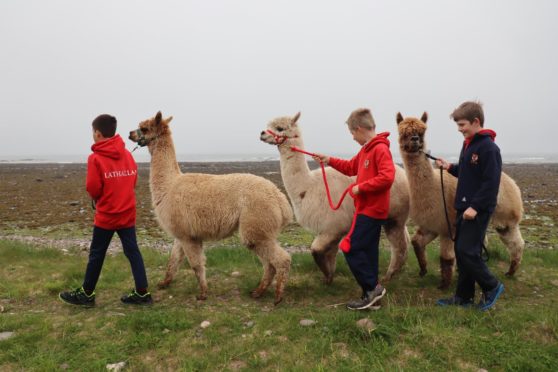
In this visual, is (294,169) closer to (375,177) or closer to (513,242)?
(375,177)

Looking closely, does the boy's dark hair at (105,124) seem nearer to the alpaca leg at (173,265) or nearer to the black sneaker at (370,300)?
the alpaca leg at (173,265)

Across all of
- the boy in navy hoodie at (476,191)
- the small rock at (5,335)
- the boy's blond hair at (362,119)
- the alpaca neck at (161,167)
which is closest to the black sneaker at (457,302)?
the boy in navy hoodie at (476,191)

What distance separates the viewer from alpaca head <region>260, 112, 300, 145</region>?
505cm

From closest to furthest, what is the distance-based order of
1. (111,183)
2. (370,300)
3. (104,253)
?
1. (370,300)
2. (111,183)
3. (104,253)

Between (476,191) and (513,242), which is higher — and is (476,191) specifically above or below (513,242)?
above

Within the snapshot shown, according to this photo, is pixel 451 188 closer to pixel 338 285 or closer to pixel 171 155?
pixel 338 285

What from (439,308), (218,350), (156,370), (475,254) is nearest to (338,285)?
(439,308)

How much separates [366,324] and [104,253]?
10.7 ft

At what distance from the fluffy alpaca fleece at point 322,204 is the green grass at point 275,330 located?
1.81 feet

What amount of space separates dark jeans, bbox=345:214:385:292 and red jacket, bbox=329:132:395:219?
0.10 metres

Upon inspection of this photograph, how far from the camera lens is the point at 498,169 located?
361 cm

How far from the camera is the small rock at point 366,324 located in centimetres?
338

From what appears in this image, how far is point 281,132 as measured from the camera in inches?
200

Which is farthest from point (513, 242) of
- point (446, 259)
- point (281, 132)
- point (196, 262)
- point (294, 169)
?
point (196, 262)
